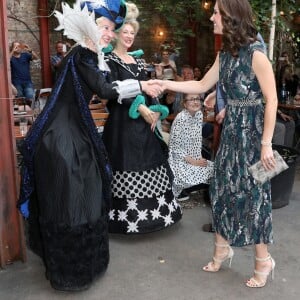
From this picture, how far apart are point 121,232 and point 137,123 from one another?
2.59 feet

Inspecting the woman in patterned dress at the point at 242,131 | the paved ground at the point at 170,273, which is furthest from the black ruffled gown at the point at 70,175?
the woman in patterned dress at the point at 242,131

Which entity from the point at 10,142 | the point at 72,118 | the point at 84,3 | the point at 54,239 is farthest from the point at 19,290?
the point at 84,3

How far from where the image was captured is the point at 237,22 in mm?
2209

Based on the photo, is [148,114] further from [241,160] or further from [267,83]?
[267,83]

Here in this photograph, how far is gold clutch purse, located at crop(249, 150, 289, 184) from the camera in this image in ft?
7.51

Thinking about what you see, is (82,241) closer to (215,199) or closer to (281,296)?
(215,199)

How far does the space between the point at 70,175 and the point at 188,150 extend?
5.80 ft

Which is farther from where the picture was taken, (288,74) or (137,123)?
(288,74)

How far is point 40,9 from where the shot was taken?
27.3 ft

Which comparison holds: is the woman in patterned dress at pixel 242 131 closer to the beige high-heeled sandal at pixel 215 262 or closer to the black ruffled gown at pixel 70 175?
the beige high-heeled sandal at pixel 215 262

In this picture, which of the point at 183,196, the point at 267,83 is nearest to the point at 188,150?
the point at 183,196

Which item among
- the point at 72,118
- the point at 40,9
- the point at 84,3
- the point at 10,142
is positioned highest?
the point at 40,9

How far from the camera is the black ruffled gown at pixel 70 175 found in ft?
7.48

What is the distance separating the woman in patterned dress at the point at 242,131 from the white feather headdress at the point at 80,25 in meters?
0.53
